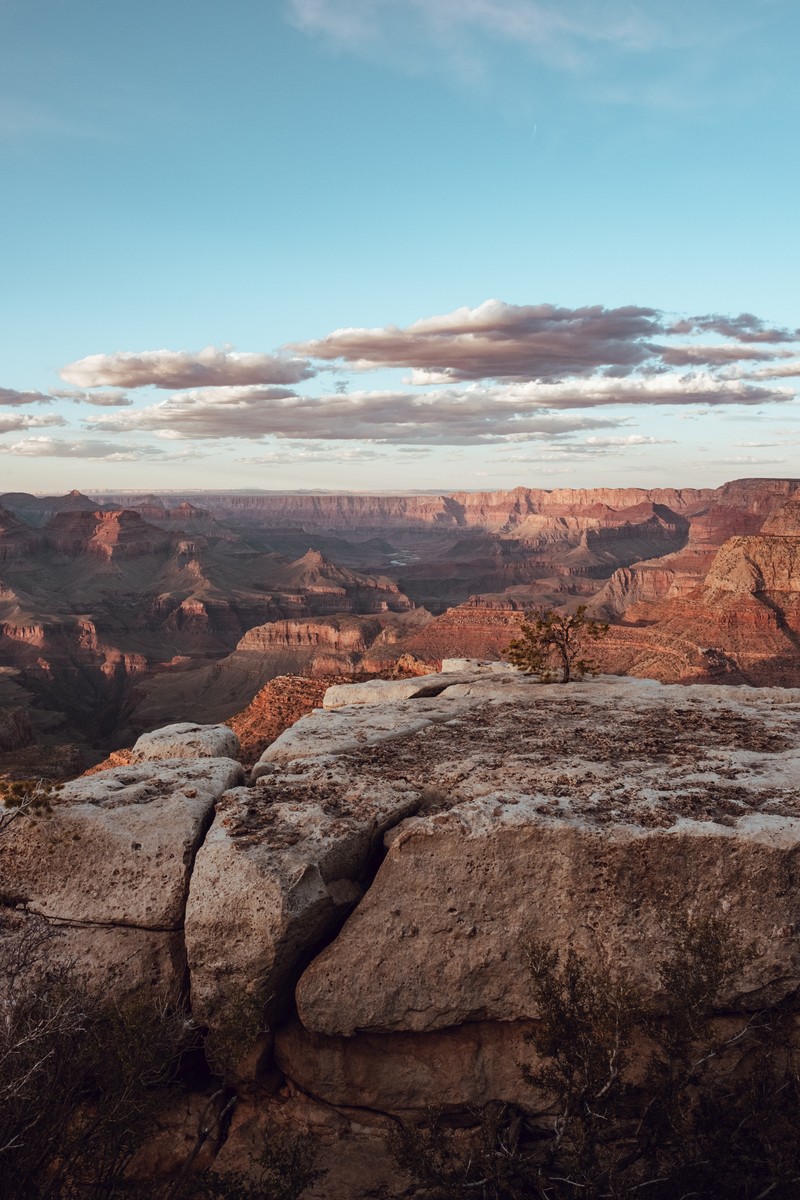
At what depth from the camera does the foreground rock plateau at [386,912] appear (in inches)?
378

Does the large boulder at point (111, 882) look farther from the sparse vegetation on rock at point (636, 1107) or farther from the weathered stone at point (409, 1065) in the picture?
the sparse vegetation on rock at point (636, 1107)

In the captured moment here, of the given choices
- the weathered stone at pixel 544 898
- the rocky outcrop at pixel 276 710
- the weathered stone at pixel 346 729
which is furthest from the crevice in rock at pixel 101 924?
the rocky outcrop at pixel 276 710

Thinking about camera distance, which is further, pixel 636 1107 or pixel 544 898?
pixel 544 898

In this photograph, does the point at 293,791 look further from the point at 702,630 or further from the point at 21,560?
the point at 21,560

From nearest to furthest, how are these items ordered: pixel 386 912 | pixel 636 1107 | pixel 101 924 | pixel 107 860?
1. pixel 636 1107
2. pixel 386 912
3. pixel 101 924
4. pixel 107 860

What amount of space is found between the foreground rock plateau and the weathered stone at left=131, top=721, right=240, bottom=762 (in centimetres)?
308

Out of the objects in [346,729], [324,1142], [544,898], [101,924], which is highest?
[346,729]

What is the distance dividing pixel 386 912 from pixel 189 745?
20.0 feet

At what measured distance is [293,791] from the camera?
1176cm

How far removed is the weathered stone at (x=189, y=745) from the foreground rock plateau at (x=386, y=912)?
10.1 feet

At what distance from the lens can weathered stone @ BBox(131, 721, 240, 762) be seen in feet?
47.5

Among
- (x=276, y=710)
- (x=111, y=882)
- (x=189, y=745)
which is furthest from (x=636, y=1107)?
(x=276, y=710)

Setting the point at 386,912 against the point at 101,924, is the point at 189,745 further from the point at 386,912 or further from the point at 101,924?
the point at 386,912

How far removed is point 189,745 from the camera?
14617 mm
